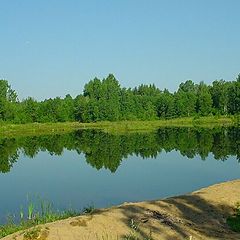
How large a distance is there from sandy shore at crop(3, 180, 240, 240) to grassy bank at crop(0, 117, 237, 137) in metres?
71.5

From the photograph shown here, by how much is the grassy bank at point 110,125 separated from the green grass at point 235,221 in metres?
71.9

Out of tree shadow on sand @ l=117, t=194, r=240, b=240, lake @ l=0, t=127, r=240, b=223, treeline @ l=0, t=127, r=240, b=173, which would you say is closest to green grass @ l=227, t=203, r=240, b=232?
tree shadow on sand @ l=117, t=194, r=240, b=240

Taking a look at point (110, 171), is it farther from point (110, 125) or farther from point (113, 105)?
point (113, 105)

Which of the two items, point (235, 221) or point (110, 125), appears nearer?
point (235, 221)

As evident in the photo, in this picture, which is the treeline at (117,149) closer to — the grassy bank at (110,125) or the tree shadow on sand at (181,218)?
the tree shadow on sand at (181,218)

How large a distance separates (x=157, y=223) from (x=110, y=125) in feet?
302

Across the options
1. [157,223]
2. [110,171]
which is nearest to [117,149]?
[110,171]

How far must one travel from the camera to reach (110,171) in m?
34.0

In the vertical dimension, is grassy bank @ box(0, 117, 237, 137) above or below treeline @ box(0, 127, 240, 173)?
above

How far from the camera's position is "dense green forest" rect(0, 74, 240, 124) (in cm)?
10362

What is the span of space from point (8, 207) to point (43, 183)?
8925 millimetres

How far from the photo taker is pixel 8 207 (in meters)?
22.5

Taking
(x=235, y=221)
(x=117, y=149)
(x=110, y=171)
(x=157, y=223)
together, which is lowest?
(x=110, y=171)

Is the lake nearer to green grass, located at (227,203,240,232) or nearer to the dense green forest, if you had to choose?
green grass, located at (227,203,240,232)
